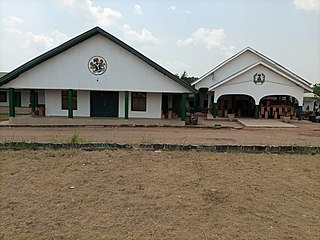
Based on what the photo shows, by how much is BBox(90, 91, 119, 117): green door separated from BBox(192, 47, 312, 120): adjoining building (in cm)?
727

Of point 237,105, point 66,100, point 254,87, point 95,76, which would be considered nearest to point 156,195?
point 95,76

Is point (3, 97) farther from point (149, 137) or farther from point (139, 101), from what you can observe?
point (149, 137)

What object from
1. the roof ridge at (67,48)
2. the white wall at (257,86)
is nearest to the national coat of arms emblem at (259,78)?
the white wall at (257,86)

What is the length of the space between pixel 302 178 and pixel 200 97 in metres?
25.5

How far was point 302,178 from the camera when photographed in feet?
22.6

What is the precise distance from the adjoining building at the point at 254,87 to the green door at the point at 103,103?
7.27 meters

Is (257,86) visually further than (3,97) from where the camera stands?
No

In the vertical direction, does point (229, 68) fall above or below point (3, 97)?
above

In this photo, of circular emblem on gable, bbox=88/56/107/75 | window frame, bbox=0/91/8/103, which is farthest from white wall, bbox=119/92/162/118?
window frame, bbox=0/91/8/103

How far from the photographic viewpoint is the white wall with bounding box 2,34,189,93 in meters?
18.8

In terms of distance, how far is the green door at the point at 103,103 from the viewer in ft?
68.7

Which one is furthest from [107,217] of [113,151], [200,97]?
[200,97]

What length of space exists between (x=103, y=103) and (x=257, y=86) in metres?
11.3

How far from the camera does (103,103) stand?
21000 mm
